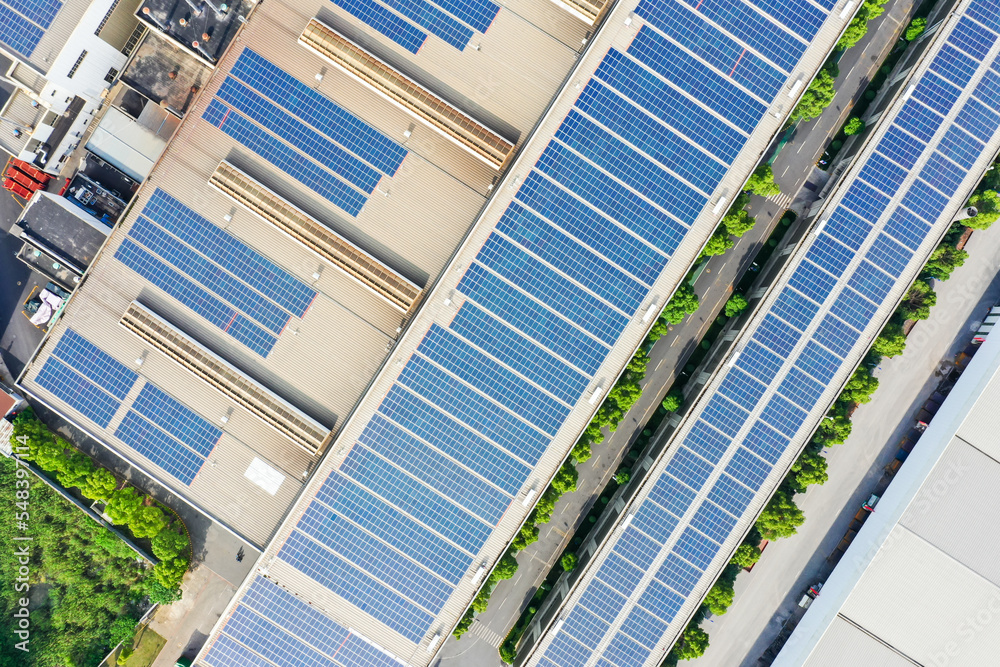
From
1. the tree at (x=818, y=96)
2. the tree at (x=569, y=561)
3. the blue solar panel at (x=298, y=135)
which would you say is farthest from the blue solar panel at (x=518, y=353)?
the tree at (x=818, y=96)

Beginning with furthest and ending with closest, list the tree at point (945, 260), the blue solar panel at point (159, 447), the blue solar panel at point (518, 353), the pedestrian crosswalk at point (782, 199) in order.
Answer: the pedestrian crosswalk at point (782, 199) → the tree at point (945, 260) → the blue solar panel at point (159, 447) → the blue solar panel at point (518, 353)

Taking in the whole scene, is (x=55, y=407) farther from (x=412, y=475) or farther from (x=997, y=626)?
(x=997, y=626)

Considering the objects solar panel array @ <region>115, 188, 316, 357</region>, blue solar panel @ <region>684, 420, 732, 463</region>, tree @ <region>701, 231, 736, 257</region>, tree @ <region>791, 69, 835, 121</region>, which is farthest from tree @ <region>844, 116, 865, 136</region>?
solar panel array @ <region>115, 188, 316, 357</region>

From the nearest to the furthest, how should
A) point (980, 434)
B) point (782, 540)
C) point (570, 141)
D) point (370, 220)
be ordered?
point (570, 141)
point (370, 220)
point (980, 434)
point (782, 540)

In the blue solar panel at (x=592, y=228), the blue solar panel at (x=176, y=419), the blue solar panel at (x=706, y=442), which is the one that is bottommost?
the blue solar panel at (x=176, y=419)

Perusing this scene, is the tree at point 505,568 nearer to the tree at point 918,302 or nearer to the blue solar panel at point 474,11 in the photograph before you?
the tree at point 918,302

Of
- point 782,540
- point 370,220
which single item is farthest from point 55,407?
point 782,540

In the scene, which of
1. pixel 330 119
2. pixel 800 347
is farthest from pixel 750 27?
pixel 330 119
